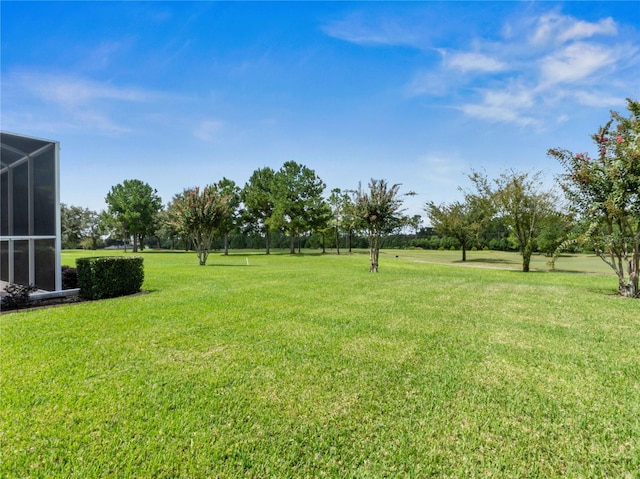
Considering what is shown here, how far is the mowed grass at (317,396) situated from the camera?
2.04 metres

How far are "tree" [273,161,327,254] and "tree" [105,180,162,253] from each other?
19806mm

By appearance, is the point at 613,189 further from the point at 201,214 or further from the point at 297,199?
the point at 297,199

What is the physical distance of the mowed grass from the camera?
2.04m

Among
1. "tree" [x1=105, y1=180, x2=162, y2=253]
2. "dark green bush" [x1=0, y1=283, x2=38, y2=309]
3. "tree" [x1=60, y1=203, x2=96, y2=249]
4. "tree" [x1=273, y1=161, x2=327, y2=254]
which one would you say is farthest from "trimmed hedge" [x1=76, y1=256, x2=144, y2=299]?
"tree" [x1=60, y1=203, x2=96, y2=249]

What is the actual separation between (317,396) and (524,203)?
18.5m

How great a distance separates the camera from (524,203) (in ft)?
55.3

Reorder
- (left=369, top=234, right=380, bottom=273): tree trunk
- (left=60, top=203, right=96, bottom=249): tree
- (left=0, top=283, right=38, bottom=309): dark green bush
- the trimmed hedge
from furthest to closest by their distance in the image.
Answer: (left=60, top=203, right=96, bottom=249): tree < (left=369, top=234, right=380, bottom=273): tree trunk < the trimmed hedge < (left=0, top=283, right=38, bottom=309): dark green bush

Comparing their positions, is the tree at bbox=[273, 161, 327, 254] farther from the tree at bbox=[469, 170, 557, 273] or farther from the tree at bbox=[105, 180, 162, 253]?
the tree at bbox=[105, 180, 162, 253]

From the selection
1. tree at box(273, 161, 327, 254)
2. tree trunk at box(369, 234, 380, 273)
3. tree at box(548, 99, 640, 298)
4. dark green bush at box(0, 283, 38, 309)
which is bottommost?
dark green bush at box(0, 283, 38, 309)

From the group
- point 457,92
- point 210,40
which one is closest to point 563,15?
point 457,92

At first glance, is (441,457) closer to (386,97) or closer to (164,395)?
(164,395)

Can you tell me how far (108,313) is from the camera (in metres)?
5.79

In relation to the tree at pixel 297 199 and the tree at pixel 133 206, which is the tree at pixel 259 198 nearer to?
the tree at pixel 297 199

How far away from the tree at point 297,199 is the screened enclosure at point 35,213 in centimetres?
2276
